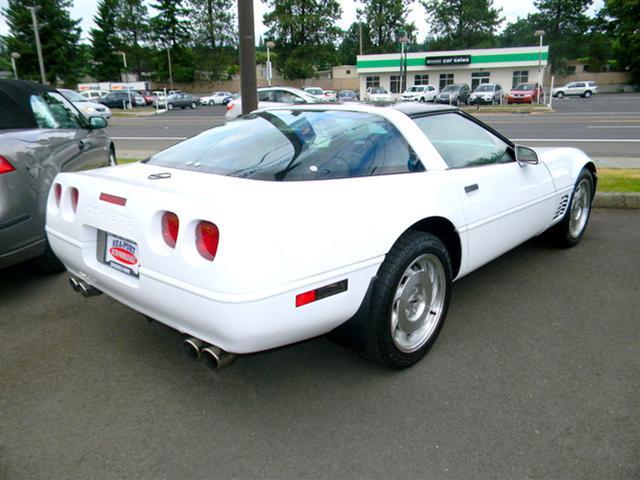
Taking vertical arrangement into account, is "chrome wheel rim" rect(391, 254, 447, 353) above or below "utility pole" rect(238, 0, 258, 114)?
below

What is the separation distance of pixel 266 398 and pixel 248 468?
0.50m

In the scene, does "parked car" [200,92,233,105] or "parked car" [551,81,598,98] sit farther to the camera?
"parked car" [200,92,233,105]

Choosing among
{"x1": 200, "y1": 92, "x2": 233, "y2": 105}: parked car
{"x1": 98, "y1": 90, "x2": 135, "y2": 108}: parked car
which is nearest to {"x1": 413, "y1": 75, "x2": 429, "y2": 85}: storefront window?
{"x1": 200, "y1": 92, "x2": 233, "y2": 105}: parked car

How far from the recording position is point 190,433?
230 centimetres

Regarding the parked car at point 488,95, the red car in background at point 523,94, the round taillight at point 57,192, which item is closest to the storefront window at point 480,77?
the parked car at point 488,95

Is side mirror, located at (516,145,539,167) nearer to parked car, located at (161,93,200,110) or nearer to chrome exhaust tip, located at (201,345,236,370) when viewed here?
chrome exhaust tip, located at (201,345,236,370)

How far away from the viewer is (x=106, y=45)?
7206 centimetres

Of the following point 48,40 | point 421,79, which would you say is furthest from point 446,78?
point 48,40

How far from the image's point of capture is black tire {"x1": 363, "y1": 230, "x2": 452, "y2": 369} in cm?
246

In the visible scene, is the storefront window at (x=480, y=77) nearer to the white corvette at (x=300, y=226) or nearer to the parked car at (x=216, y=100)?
the parked car at (x=216, y=100)

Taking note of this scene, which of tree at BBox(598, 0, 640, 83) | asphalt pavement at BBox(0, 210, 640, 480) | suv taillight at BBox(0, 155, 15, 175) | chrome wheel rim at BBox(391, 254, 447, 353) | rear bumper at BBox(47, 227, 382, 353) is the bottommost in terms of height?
asphalt pavement at BBox(0, 210, 640, 480)

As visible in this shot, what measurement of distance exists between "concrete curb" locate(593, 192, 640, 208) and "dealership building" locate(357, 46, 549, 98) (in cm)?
4454

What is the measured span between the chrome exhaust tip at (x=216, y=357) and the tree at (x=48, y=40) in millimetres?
65417

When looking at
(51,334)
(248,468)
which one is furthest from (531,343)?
(51,334)
